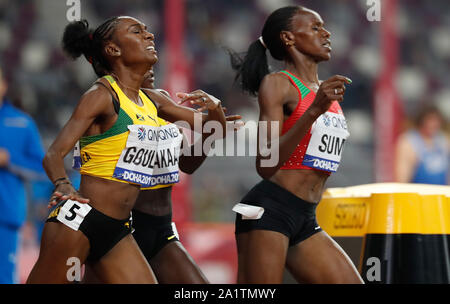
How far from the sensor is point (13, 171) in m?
6.33

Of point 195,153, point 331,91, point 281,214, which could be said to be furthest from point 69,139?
point 331,91

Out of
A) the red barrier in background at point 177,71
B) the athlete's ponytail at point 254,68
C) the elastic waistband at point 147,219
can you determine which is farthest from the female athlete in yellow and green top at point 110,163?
the red barrier in background at point 177,71

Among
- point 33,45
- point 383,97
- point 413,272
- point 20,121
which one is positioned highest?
point 33,45

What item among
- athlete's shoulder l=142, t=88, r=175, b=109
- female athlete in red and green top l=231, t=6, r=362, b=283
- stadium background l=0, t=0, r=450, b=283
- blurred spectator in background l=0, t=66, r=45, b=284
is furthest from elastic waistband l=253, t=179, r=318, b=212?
stadium background l=0, t=0, r=450, b=283

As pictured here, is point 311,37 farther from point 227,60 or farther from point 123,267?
point 227,60

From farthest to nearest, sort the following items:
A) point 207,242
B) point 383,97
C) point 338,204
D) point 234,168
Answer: point 234,168
point 383,97
point 207,242
point 338,204

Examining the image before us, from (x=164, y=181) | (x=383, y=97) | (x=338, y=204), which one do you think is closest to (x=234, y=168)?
(x=383, y=97)

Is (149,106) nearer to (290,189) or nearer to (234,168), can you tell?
(290,189)

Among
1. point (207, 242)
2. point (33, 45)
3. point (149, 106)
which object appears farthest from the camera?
point (33, 45)

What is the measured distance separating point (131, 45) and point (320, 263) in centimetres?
156

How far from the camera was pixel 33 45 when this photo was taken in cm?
1330

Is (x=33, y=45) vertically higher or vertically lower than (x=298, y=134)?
higher

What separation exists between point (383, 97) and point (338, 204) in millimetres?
5512

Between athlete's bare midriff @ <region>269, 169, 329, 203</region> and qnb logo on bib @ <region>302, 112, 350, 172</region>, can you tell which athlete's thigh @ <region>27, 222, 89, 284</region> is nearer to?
athlete's bare midriff @ <region>269, 169, 329, 203</region>
